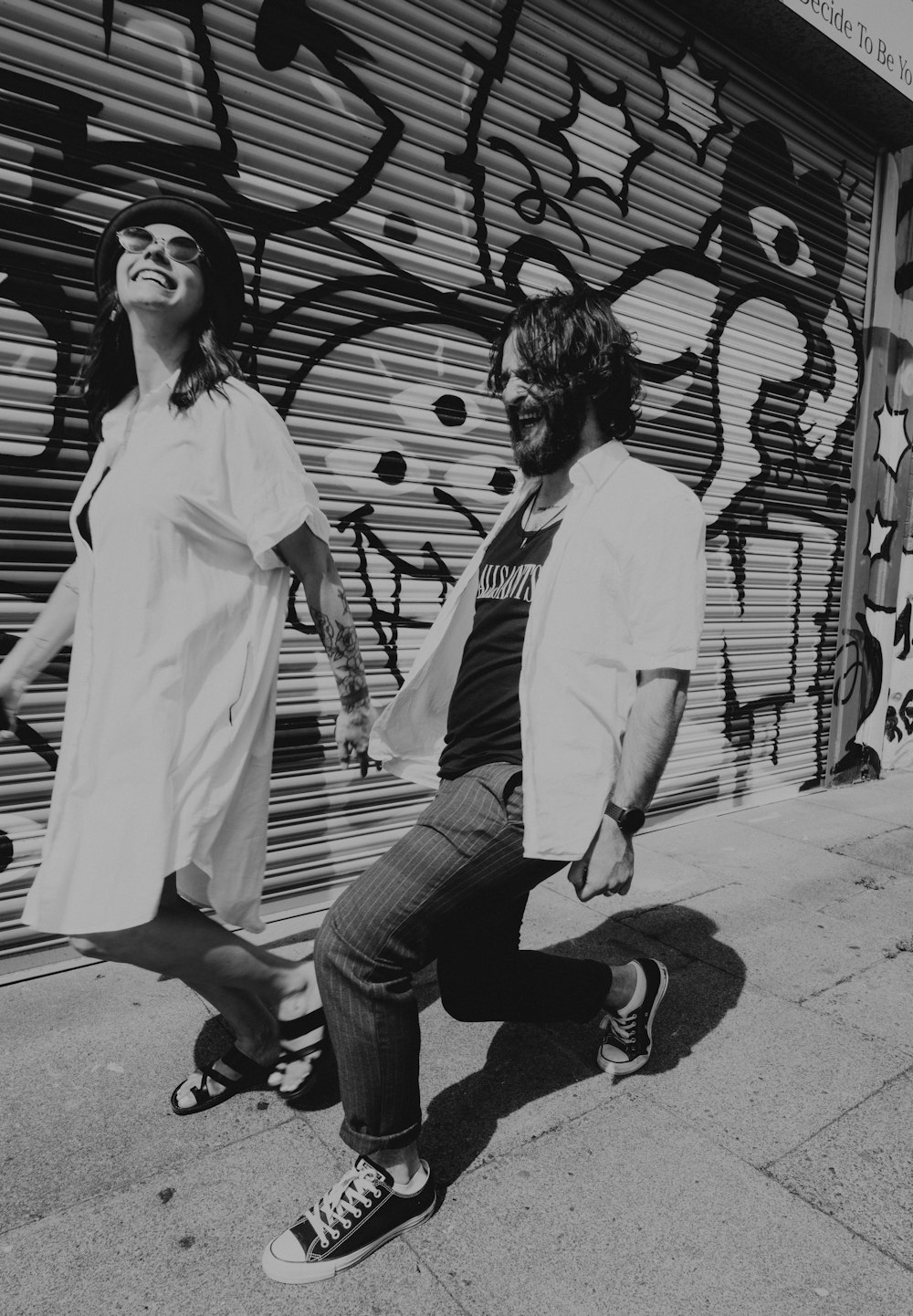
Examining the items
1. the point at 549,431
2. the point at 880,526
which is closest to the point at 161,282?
the point at 549,431

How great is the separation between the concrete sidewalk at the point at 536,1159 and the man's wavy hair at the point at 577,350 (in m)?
1.80

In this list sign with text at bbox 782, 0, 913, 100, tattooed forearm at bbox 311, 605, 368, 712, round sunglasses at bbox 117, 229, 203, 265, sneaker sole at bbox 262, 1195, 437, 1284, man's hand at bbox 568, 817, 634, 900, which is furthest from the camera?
sign with text at bbox 782, 0, 913, 100

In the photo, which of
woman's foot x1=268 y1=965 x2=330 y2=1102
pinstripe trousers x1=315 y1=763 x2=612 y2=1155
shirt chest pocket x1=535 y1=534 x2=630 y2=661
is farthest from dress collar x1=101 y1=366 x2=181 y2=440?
woman's foot x1=268 y1=965 x2=330 y2=1102

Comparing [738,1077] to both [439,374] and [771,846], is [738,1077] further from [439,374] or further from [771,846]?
[439,374]

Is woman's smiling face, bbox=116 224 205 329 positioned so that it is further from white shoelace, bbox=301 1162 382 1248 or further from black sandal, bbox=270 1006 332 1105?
white shoelace, bbox=301 1162 382 1248

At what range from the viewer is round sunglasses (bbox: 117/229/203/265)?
2.03 m

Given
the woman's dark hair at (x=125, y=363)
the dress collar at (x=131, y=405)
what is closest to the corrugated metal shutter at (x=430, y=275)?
the woman's dark hair at (x=125, y=363)

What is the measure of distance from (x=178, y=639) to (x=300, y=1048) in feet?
3.77

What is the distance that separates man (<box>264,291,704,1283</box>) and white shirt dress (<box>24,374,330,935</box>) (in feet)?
1.44

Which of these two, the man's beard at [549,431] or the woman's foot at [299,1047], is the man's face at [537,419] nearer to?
the man's beard at [549,431]

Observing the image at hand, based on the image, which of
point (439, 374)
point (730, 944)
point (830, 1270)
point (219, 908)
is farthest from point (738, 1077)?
point (439, 374)

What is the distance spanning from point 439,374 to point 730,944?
9.01 feet

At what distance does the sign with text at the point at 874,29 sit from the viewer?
4754 mm

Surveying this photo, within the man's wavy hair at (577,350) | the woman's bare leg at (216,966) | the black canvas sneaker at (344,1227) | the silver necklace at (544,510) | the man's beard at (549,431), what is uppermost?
the man's wavy hair at (577,350)
